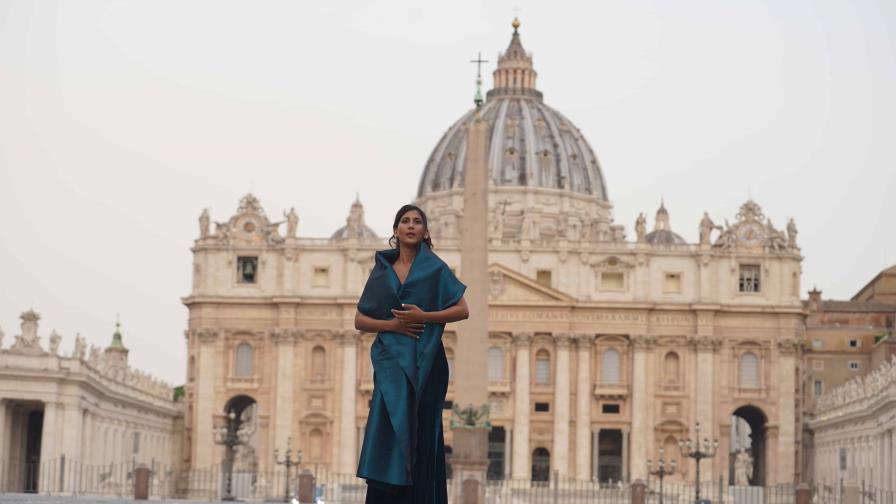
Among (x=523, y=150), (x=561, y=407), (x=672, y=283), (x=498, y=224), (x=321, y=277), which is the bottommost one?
(x=561, y=407)

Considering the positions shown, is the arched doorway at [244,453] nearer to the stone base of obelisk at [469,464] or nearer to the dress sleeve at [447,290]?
the stone base of obelisk at [469,464]

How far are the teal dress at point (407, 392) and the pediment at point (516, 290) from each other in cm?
8724

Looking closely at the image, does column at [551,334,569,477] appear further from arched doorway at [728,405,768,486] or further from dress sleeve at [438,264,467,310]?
dress sleeve at [438,264,467,310]

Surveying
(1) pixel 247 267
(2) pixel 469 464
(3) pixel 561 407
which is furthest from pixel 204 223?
(2) pixel 469 464

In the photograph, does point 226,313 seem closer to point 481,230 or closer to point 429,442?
point 481,230

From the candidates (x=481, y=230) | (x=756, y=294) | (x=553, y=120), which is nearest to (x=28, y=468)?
(x=481, y=230)

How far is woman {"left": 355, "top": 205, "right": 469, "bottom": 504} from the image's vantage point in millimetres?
10086

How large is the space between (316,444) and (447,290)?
88989mm

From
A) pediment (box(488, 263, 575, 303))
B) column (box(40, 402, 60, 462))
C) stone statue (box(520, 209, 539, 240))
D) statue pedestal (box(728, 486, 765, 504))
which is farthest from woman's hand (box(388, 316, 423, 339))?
stone statue (box(520, 209, 539, 240))

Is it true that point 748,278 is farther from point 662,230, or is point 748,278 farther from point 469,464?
point 469,464

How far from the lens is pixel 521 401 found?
3878 inches

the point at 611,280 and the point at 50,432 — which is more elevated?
the point at 611,280

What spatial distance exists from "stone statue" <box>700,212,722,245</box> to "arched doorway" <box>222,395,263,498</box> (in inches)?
1039

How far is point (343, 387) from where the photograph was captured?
9869 cm
